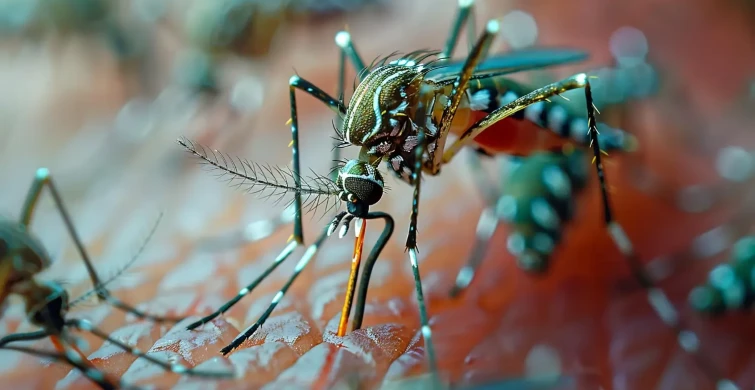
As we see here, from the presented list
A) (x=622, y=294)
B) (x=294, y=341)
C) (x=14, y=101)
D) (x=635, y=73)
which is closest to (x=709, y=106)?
(x=635, y=73)

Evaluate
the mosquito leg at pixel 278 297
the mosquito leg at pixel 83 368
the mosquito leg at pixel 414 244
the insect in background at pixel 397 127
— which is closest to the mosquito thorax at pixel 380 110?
the insect in background at pixel 397 127

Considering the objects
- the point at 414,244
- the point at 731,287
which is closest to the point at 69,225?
the point at 414,244

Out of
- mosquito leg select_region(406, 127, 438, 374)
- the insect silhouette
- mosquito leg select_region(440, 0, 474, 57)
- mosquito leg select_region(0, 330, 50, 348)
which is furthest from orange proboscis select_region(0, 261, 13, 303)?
mosquito leg select_region(440, 0, 474, 57)

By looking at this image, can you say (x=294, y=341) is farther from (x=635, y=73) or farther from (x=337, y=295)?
(x=635, y=73)

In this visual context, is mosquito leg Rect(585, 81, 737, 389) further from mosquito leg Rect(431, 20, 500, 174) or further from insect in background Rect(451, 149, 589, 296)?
mosquito leg Rect(431, 20, 500, 174)

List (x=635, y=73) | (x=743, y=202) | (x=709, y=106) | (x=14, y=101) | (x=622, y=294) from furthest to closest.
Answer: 1. (x=14, y=101)
2. (x=709, y=106)
3. (x=635, y=73)
4. (x=743, y=202)
5. (x=622, y=294)

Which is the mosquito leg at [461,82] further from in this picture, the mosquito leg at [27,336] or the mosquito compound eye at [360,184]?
the mosquito leg at [27,336]

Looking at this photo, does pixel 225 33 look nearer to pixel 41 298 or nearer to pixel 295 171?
pixel 295 171
